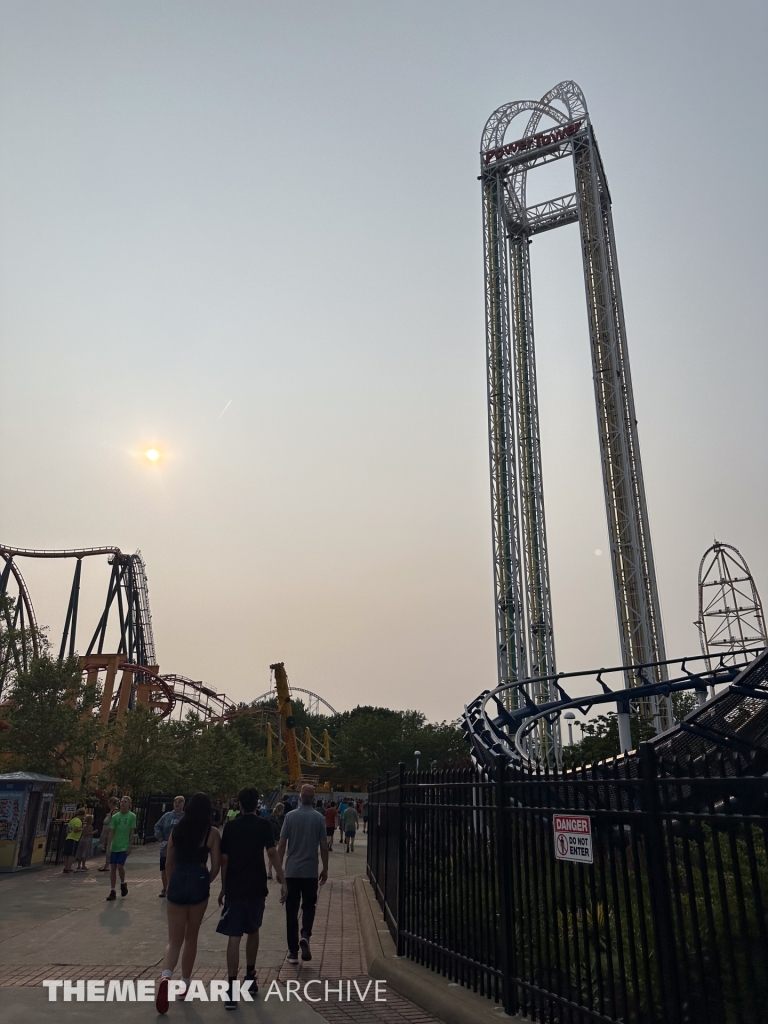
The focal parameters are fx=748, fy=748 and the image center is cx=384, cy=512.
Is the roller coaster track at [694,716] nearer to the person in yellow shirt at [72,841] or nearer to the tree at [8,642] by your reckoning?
the person in yellow shirt at [72,841]

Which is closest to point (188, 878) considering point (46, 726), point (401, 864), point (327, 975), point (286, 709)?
point (327, 975)

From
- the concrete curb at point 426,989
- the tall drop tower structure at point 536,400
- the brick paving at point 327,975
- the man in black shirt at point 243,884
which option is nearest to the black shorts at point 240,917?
the man in black shirt at point 243,884

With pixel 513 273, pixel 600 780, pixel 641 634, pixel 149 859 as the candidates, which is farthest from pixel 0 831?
pixel 513 273

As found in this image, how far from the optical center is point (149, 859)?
18.0 metres

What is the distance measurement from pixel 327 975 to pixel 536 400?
3198 cm

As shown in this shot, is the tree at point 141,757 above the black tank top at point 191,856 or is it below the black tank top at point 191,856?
above

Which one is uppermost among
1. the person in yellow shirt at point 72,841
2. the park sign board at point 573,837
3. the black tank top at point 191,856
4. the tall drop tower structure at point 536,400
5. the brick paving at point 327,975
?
the tall drop tower structure at point 536,400

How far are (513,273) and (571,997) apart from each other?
36769 millimetres

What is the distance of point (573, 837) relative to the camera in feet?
15.1

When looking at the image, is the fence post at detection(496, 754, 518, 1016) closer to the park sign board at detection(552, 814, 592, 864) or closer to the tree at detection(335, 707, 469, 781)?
the park sign board at detection(552, 814, 592, 864)

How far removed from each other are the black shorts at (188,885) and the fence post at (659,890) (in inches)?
132

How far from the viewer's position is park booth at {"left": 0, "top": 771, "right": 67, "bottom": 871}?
14.5m

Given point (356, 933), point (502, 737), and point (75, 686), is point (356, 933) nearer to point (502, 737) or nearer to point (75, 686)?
point (502, 737)

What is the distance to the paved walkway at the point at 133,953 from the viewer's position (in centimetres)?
542
